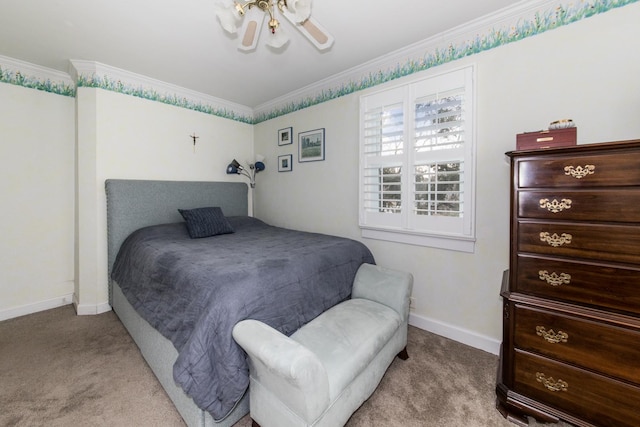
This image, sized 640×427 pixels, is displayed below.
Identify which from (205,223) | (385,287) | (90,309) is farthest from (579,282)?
(90,309)

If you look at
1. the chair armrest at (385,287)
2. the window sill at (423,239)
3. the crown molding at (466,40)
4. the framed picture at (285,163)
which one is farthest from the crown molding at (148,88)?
the chair armrest at (385,287)

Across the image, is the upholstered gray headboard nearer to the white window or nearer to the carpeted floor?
the carpeted floor

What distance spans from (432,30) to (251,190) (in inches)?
120

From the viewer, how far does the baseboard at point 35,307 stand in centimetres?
260

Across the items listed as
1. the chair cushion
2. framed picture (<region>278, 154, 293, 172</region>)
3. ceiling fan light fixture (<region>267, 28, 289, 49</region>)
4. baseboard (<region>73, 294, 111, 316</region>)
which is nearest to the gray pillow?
framed picture (<region>278, 154, 293, 172</region>)

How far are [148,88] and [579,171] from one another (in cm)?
387

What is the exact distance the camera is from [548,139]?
137cm

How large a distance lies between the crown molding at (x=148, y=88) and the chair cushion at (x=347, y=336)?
3.13 metres

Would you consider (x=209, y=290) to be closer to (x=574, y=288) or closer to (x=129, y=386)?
(x=129, y=386)

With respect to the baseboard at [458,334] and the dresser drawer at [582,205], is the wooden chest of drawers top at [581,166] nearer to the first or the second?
the dresser drawer at [582,205]

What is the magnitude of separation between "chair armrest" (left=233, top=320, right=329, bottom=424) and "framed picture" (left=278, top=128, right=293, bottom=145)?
9.05 ft

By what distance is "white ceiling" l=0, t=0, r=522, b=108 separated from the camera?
1885 mm

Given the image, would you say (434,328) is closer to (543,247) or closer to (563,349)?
(563,349)

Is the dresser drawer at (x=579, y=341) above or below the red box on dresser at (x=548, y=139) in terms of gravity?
below
